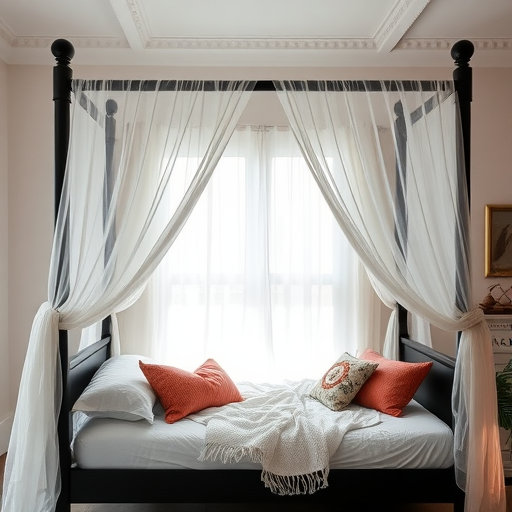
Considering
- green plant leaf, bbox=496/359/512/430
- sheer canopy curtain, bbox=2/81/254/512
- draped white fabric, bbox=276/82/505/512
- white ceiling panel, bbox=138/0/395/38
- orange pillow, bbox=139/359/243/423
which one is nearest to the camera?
sheer canopy curtain, bbox=2/81/254/512

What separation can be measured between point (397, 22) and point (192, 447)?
2795mm

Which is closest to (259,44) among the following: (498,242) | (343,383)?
(498,242)

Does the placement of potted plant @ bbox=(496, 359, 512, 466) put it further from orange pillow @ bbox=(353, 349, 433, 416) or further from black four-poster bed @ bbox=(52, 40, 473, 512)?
black four-poster bed @ bbox=(52, 40, 473, 512)

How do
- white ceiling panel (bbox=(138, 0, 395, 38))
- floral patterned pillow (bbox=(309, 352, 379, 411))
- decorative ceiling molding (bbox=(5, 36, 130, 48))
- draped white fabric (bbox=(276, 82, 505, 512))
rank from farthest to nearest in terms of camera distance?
decorative ceiling molding (bbox=(5, 36, 130, 48))
white ceiling panel (bbox=(138, 0, 395, 38))
floral patterned pillow (bbox=(309, 352, 379, 411))
draped white fabric (bbox=(276, 82, 505, 512))

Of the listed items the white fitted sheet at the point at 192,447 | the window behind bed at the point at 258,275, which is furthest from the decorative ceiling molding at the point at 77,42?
the white fitted sheet at the point at 192,447

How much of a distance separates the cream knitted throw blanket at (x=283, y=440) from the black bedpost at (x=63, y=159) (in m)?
0.62

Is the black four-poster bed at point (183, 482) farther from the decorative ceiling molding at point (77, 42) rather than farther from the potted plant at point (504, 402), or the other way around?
the decorative ceiling molding at point (77, 42)

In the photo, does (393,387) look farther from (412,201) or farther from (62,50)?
(62,50)

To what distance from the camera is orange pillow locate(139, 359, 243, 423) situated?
2932mm

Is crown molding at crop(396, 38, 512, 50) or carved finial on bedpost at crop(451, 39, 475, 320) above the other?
crown molding at crop(396, 38, 512, 50)

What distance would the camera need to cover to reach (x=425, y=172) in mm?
2840

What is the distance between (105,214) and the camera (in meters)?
2.77

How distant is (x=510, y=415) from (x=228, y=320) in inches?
76.4

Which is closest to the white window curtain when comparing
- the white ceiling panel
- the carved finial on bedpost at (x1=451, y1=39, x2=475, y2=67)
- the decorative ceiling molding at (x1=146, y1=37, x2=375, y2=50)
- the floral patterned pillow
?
the decorative ceiling molding at (x1=146, y1=37, x2=375, y2=50)
